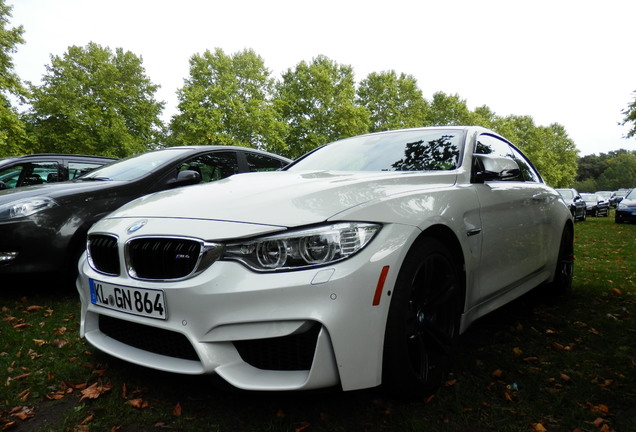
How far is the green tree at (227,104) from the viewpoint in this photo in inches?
994

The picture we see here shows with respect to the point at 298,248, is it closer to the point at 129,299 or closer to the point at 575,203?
the point at 129,299

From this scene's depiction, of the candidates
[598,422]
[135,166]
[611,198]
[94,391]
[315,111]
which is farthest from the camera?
[611,198]

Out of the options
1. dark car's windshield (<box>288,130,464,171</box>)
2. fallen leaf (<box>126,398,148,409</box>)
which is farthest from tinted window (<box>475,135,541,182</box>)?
fallen leaf (<box>126,398,148,409</box>)

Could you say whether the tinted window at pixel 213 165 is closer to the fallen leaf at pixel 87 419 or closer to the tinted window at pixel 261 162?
the tinted window at pixel 261 162

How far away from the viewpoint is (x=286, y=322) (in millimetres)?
1743

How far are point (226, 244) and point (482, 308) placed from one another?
175 cm

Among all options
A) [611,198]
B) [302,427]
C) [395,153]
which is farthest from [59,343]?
[611,198]

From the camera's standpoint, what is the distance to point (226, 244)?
1875 mm

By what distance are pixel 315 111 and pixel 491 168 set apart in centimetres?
2758

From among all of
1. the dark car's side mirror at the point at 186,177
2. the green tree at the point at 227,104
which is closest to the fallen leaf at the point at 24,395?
the dark car's side mirror at the point at 186,177

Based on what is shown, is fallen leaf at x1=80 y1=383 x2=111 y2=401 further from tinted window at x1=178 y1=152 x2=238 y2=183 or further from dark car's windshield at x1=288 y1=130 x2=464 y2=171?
tinted window at x1=178 y1=152 x2=238 y2=183

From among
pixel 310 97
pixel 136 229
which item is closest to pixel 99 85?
pixel 310 97

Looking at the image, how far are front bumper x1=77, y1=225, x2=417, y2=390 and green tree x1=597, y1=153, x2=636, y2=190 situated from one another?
107 m

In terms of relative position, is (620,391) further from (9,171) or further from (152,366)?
(9,171)
